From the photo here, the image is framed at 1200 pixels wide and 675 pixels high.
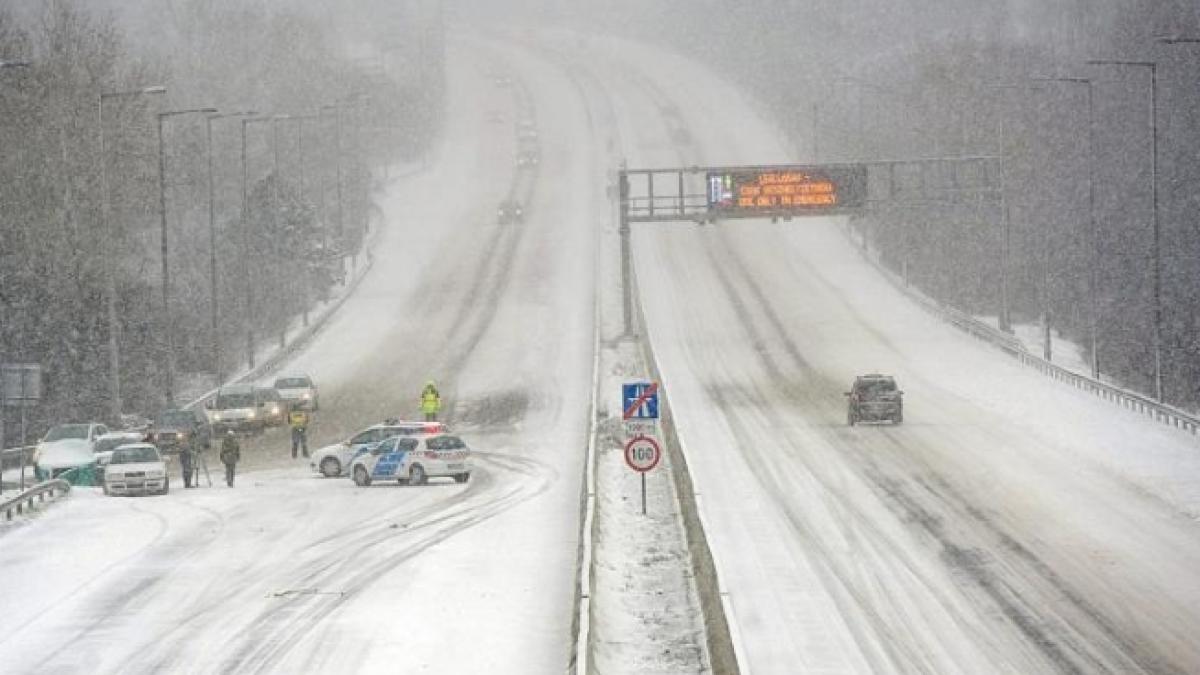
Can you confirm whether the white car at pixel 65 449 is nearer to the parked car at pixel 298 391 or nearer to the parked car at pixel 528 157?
the parked car at pixel 298 391

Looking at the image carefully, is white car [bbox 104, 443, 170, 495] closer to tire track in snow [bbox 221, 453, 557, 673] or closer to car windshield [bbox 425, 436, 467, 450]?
car windshield [bbox 425, 436, 467, 450]

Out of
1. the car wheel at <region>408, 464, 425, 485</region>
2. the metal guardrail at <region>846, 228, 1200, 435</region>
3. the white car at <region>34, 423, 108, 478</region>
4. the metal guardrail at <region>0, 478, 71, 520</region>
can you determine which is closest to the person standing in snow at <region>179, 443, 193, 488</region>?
the metal guardrail at <region>0, 478, 71, 520</region>

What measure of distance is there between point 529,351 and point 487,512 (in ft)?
118

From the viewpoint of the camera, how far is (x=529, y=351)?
73.6 meters

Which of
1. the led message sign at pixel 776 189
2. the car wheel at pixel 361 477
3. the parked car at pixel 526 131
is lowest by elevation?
the car wheel at pixel 361 477

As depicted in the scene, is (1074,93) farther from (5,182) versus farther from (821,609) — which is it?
(821,609)

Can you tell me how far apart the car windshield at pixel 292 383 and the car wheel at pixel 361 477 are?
18128mm

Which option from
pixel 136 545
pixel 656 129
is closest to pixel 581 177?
pixel 656 129

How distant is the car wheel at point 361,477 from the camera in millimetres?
43500

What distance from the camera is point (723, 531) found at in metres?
34.3

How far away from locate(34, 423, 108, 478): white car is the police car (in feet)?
26.6

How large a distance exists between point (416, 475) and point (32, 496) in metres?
8.84

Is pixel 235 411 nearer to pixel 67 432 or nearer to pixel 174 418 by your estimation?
pixel 174 418

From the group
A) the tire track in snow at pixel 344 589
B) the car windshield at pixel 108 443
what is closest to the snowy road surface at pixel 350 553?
the tire track in snow at pixel 344 589
